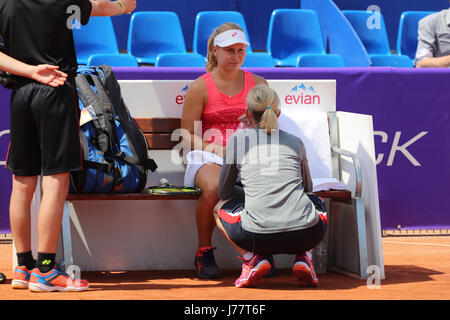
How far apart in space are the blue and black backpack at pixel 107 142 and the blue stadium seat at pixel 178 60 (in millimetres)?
3111

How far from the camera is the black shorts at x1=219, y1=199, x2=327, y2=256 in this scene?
3.95m

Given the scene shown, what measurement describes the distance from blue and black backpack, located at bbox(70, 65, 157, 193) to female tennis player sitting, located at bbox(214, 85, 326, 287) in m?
0.53

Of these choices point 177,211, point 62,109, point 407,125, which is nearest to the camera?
point 62,109

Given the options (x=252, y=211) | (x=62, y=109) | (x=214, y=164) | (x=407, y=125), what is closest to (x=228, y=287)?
(x=252, y=211)

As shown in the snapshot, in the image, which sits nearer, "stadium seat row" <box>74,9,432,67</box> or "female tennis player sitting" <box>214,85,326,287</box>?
"female tennis player sitting" <box>214,85,326,287</box>

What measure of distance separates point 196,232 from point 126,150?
30.0 inches

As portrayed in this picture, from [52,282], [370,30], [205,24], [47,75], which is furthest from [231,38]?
[370,30]

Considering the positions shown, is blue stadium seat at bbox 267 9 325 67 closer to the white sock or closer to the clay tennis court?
the clay tennis court

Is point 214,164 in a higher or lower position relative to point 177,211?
higher

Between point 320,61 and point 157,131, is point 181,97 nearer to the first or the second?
point 157,131

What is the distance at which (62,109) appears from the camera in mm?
3832

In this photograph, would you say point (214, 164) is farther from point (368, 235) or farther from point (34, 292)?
point (34, 292)

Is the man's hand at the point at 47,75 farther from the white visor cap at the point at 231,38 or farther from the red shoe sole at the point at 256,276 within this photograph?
the red shoe sole at the point at 256,276

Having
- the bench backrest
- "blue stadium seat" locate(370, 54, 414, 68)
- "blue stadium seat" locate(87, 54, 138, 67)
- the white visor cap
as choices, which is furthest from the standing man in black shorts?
"blue stadium seat" locate(370, 54, 414, 68)
